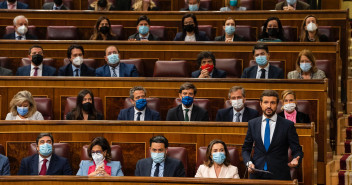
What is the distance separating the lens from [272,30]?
4801 millimetres

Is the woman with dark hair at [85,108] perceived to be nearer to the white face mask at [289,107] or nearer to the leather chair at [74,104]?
the leather chair at [74,104]

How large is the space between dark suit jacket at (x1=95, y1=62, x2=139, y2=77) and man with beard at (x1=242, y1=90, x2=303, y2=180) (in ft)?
4.71

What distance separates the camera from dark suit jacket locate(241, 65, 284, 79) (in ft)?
14.1

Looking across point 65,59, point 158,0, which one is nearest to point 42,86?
point 65,59

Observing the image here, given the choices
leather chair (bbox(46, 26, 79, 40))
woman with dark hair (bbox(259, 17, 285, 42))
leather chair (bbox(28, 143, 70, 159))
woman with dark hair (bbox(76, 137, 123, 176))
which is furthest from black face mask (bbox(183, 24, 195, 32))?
woman with dark hair (bbox(76, 137, 123, 176))

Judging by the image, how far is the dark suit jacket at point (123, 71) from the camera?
445 centimetres

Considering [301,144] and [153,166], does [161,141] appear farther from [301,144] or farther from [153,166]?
[301,144]

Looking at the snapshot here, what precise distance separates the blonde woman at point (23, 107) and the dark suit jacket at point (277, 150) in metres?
1.25

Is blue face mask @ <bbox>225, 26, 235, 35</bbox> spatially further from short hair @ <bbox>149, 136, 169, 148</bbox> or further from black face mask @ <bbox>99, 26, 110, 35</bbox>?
short hair @ <bbox>149, 136, 169, 148</bbox>

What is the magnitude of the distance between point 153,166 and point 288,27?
204cm

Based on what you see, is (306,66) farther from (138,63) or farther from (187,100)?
(138,63)

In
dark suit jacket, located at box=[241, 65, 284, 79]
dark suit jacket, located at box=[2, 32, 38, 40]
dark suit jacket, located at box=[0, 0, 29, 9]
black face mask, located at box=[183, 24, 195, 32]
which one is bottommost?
dark suit jacket, located at box=[241, 65, 284, 79]

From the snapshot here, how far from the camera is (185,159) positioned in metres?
3.44

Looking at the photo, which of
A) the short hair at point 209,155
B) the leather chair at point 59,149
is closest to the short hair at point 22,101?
the leather chair at point 59,149
